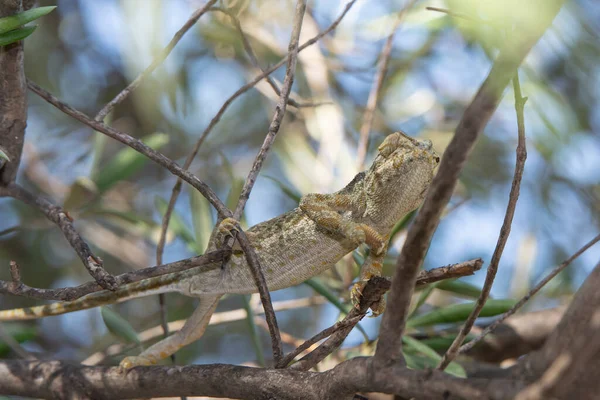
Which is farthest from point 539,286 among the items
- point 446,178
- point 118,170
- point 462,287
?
point 118,170

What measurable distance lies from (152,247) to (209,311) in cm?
218

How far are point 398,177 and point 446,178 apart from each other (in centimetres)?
82

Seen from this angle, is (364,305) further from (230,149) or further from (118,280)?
(230,149)

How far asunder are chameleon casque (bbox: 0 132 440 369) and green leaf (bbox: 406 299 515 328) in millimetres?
447

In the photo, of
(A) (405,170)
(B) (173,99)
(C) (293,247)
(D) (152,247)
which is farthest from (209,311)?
(D) (152,247)

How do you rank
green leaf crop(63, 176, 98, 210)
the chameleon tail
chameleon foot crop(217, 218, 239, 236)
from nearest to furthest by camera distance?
chameleon foot crop(217, 218, 239, 236), the chameleon tail, green leaf crop(63, 176, 98, 210)

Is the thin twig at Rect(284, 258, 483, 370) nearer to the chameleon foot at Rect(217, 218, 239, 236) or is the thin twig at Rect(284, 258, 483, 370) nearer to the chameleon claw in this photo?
the chameleon claw

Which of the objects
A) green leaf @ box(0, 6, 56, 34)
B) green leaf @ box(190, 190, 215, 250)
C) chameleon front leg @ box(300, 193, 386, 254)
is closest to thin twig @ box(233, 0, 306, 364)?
chameleon front leg @ box(300, 193, 386, 254)

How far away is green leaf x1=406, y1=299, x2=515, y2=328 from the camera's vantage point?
2033 millimetres

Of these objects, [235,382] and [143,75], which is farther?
[143,75]

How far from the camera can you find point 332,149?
3133mm

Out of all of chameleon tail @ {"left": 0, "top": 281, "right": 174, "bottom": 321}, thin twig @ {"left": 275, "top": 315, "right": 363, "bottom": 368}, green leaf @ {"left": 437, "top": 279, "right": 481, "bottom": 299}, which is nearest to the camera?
thin twig @ {"left": 275, "top": 315, "right": 363, "bottom": 368}

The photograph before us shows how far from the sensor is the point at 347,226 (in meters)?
1.67

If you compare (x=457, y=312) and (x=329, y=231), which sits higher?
(x=329, y=231)
